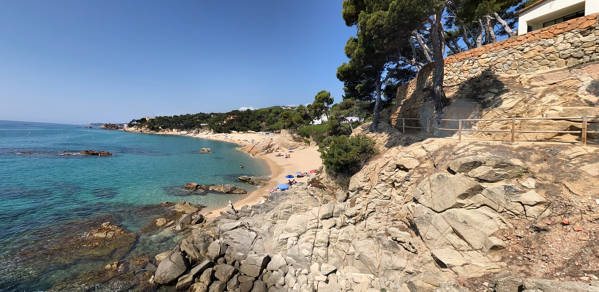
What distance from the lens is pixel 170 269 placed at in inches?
343

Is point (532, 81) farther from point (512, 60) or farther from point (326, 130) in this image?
point (326, 130)

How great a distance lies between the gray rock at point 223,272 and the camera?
8.55 meters

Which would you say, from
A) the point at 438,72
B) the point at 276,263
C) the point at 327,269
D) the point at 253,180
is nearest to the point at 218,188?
the point at 253,180

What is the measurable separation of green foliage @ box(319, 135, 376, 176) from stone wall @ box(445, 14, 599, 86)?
275 inches

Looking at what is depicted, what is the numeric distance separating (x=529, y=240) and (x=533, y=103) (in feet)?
24.2

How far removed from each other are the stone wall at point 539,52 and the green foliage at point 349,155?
6983mm

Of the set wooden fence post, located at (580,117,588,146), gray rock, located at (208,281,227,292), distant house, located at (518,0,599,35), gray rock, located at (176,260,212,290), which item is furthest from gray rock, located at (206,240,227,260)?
distant house, located at (518,0,599,35)

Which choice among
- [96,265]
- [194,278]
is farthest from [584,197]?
[96,265]

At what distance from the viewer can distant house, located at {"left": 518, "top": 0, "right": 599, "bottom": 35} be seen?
1245 cm

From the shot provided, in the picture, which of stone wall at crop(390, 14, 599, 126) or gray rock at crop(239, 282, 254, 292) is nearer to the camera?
gray rock at crop(239, 282, 254, 292)

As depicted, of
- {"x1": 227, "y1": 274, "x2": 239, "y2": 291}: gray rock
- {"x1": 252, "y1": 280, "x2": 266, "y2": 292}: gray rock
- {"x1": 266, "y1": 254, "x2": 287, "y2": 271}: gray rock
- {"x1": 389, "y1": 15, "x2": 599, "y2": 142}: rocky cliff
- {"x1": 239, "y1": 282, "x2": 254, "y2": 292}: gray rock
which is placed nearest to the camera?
{"x1": 252, "y1": 280, "x2": 266, "y2": 292}: gray rock

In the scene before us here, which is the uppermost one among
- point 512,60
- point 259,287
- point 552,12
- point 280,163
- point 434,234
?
point 552,12

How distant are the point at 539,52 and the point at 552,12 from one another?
6634 millimetres

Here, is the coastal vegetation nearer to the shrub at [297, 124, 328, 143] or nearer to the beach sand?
the beach sand
